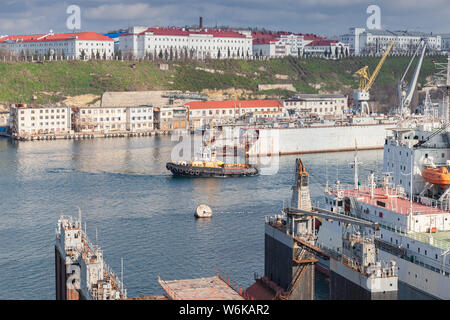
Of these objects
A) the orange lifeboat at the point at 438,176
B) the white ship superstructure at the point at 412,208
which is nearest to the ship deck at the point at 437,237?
the white ship superstructure at the point at 412,208

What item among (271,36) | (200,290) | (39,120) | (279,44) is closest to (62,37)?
(39,120)

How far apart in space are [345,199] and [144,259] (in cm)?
754

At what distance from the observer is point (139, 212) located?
31984mm

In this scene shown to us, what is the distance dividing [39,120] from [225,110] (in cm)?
2064

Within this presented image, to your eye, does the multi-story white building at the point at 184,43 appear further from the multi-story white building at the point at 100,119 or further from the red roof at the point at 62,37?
the multi-story white building at the point at 100,119

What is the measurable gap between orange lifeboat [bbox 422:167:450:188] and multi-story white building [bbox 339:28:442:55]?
9831 cm

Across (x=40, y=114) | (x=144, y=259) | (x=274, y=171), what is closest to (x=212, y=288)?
(x=144, y=259)

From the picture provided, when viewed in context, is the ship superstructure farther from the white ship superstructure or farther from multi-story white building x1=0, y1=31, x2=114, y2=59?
multi-story white building x1=0, y1=31, x2=114, y2=59

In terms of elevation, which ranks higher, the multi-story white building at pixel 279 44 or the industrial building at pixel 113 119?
the multi-story white building at pixel 279 44

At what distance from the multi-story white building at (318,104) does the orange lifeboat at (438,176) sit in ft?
180

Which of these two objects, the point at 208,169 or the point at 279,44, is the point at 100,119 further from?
the point at 279,44

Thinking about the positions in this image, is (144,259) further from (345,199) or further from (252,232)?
(345,199)

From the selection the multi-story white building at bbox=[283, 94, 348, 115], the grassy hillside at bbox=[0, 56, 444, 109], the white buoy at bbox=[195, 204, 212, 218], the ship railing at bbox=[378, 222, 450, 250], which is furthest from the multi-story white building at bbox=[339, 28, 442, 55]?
the ship railing at bbox=[378, 222, 450, 250]

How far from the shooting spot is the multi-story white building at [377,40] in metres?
119
